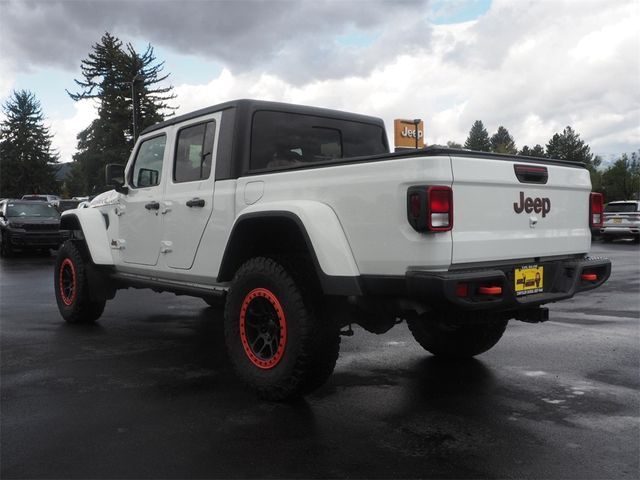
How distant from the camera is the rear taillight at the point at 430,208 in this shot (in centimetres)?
319

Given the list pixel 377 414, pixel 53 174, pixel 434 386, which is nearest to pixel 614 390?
pixel 434 386

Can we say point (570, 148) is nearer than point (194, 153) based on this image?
No

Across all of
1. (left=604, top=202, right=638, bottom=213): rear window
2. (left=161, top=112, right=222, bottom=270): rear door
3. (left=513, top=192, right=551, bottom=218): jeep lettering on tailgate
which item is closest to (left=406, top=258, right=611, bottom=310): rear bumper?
(left=513, top=192, right=551, bottom=218): jeep lettering on tailgate

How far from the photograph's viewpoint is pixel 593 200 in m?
4.45

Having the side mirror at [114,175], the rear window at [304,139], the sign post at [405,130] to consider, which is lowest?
the side mirror at [114,175]

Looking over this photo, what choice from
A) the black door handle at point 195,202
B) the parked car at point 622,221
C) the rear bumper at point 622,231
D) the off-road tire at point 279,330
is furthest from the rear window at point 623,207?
the off-road tire at point 279,330

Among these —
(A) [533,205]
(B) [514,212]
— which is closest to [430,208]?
(B) [514,212]

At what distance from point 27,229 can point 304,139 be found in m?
14.1

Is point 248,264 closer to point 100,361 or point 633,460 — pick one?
point 100,361

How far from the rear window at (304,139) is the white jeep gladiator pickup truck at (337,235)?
0.01 meters

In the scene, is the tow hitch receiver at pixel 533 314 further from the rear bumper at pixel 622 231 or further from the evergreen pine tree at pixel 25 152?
the evergreen pine tree at pixel 25 152

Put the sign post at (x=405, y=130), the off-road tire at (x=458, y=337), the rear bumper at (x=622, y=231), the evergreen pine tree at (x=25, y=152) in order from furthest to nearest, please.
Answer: the evergreen pine tree at (x=25, y=152) < the rear bumper at (x=622, y=231) < the sign post at (x=405, y=130) < the off-road tire at (x=458, y=337)

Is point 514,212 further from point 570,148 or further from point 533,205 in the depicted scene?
point 570,148

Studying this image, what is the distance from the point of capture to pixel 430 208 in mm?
3193
